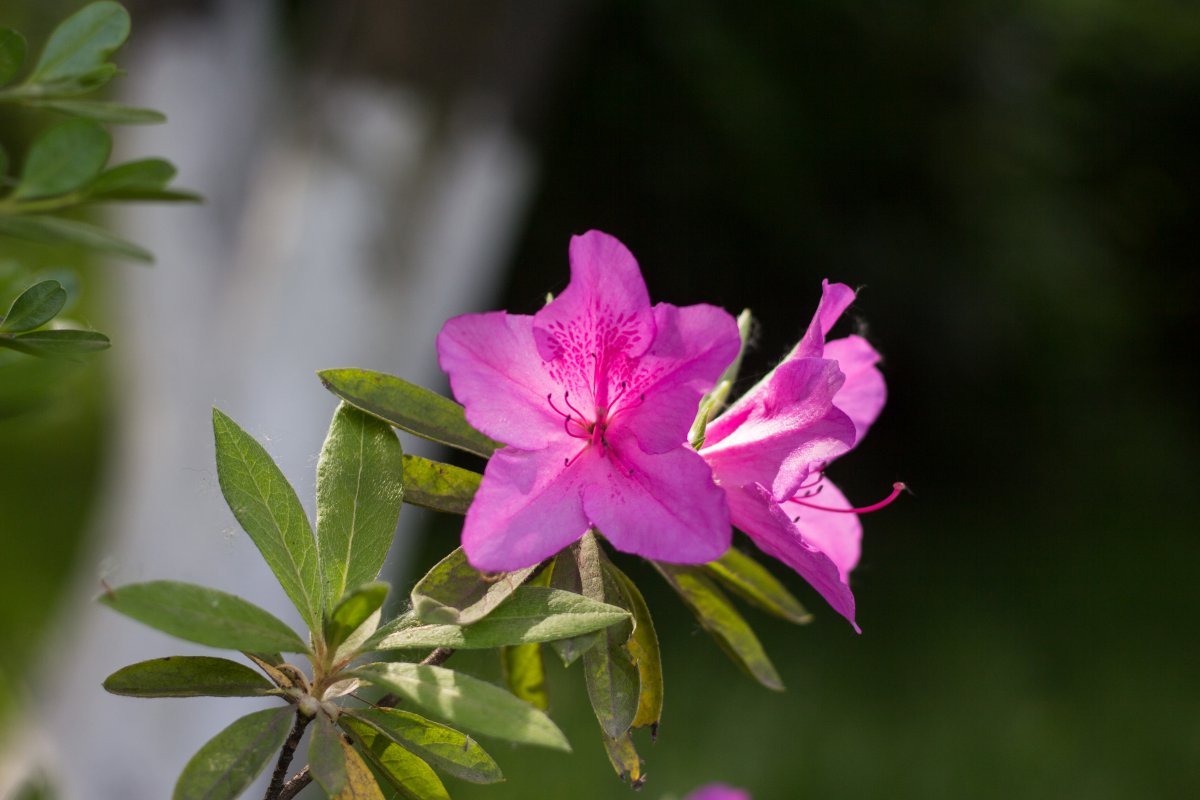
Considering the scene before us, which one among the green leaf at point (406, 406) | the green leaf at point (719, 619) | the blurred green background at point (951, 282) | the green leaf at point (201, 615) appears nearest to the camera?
the green leaf at point (201, 615)

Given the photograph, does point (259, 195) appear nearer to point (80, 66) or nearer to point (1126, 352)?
point (80, 66)

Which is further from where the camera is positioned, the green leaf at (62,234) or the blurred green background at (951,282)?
the blurred green background at (951,282)

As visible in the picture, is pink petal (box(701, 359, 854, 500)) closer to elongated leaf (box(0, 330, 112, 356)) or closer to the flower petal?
the flower petal

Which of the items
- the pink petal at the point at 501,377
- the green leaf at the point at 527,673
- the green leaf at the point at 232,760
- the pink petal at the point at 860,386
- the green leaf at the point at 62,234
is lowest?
the green leaf at the point at 527,673

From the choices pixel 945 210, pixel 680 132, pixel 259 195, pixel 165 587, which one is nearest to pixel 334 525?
pixel 165 587

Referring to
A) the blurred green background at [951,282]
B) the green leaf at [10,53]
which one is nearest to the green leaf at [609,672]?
the green leaf at [10,53]

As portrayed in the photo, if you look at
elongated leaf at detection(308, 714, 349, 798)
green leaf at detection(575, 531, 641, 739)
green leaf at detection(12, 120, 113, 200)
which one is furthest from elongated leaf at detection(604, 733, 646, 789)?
green leaf at detection(12, 120, 113, 200)

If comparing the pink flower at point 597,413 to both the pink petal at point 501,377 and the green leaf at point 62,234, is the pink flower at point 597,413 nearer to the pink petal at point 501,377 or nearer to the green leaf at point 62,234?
the pink petal at point 501,377
